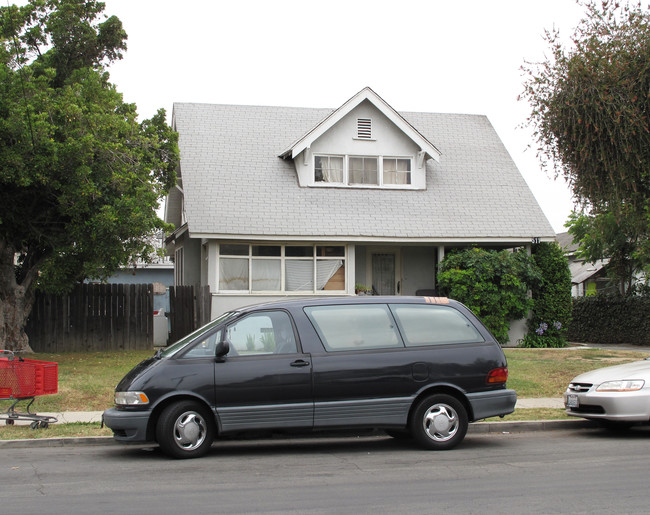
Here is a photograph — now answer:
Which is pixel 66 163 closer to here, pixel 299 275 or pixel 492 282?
pixel 299 275

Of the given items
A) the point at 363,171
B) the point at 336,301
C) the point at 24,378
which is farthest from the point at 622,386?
the point at 363,171

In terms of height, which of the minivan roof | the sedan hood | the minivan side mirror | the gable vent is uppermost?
the gable vent

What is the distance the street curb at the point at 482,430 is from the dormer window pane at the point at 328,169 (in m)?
13.9

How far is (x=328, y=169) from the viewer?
2369 centimetres

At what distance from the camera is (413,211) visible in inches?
905

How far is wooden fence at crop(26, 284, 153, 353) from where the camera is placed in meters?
20.4

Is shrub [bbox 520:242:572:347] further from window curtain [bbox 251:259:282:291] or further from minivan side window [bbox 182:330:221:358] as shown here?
minivan side window [bbox 182:330:221:358]

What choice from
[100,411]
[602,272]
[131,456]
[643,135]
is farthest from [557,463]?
[602,272]

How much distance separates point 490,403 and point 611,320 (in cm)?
2102

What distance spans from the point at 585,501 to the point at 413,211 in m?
16.7

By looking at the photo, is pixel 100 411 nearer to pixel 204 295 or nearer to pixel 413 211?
pixel 204 295

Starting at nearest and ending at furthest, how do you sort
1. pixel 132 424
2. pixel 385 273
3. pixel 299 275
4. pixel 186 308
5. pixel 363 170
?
pixel 132 424
pixel 186 308
pixel 299 275
pixel 363 170
pixel 385 273

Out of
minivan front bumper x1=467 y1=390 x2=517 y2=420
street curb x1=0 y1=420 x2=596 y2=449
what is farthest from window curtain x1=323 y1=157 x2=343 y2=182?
minivan front bumper x1=467 y1=390 x2=517 y2=420

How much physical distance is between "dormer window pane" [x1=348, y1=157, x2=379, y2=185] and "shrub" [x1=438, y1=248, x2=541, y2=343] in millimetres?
3707
